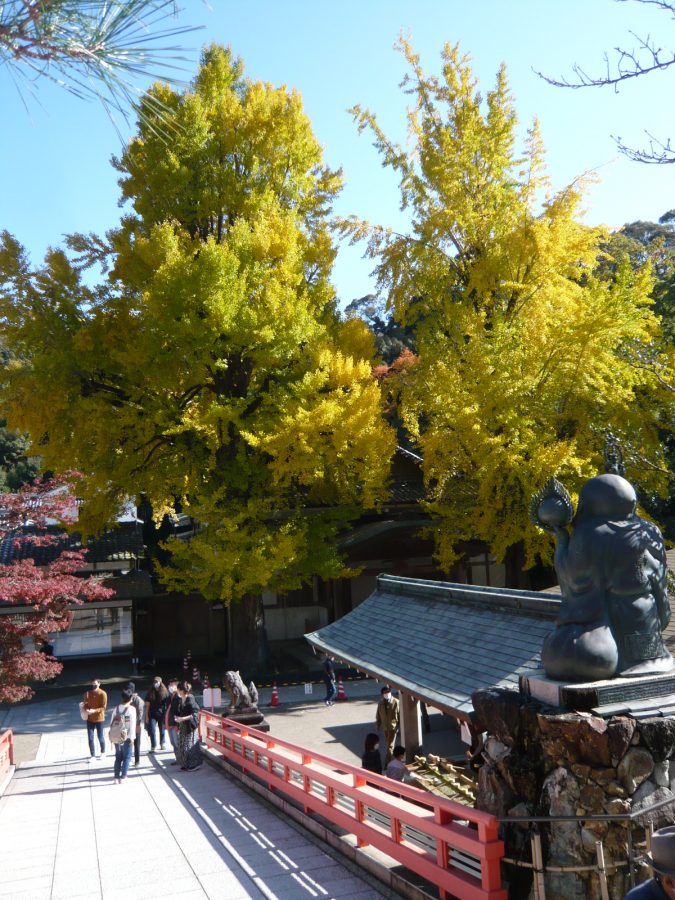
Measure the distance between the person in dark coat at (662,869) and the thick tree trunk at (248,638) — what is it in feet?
59.4

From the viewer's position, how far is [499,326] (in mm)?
16516

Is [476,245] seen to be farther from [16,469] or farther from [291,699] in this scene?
[16,469]

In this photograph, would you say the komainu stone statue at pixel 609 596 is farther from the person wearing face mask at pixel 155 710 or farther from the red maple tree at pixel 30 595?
the red maple tree at pixel 30 595

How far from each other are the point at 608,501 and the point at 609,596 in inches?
28.7

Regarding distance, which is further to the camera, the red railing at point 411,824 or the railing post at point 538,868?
the red railing at point 411,824

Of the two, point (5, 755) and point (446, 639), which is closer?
point (446, 639)

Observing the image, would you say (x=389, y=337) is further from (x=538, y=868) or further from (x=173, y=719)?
(x=538, y=868)

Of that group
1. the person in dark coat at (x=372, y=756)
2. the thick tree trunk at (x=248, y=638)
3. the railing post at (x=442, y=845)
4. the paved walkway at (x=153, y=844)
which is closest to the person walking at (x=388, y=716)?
the person in dark coat at (x=372, y=756)

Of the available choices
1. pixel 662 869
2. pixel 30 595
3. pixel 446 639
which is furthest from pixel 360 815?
pixel 30 595

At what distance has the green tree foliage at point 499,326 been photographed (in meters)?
15.9

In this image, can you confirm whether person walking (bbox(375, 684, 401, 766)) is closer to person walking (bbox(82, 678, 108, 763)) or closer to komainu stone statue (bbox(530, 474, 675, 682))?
person walking (bbox(82, 678, 108, 763))

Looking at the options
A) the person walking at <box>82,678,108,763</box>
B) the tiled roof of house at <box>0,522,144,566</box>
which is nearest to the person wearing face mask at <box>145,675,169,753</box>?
the person walking at <box>82,678,108,763</box>

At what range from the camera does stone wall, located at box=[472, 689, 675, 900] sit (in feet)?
16.7

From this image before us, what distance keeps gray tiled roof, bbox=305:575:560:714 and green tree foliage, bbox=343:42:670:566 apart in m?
6.03
